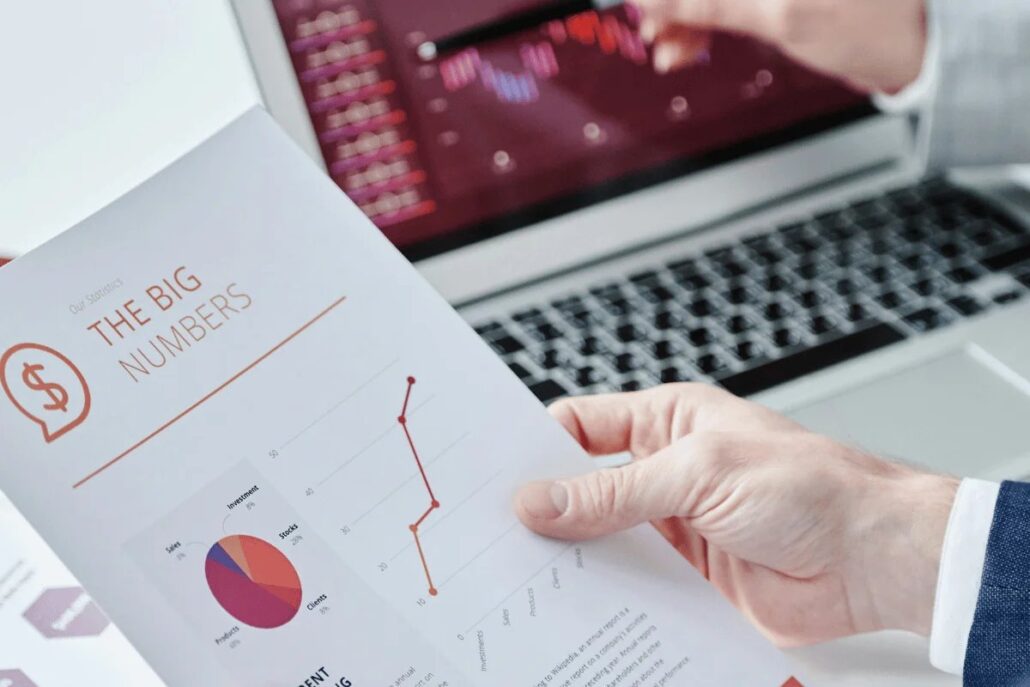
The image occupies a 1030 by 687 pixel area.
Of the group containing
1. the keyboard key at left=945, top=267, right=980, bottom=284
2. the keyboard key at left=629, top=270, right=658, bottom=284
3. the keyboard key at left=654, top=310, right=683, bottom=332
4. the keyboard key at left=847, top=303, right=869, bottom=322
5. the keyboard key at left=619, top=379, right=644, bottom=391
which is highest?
the keyboard key at left=629, top=270, right=658, bottom=284

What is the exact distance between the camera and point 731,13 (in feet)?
2.65

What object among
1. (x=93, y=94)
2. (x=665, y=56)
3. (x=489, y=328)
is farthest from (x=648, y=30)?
(x=93, y=94)

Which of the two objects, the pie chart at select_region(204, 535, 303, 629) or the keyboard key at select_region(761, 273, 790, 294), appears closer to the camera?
the pie chart at select_region(204, 535, 303, 629)

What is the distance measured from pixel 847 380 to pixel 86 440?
0.48 meters

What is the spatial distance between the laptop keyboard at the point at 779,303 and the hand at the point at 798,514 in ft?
0.38

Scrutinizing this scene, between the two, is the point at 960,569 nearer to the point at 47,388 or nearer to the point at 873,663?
the point at 873,663

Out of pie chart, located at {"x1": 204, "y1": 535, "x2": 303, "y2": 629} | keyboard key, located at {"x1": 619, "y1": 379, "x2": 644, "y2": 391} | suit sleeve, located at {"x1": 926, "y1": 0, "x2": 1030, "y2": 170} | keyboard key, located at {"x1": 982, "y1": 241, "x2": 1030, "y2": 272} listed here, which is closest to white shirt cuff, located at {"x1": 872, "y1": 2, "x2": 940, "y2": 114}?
suit sleeve, located at {"x1": 926, "y1": 0, "x2": 1030, "y2": 170}

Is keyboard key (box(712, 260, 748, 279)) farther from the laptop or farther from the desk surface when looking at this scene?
the desk surface

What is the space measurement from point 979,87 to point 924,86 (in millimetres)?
47

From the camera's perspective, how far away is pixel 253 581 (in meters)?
0.44

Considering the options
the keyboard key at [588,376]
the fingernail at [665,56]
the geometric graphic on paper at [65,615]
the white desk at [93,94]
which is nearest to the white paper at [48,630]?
the geometric graphic on paper at [65,615]

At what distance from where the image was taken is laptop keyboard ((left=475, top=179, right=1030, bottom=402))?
726mm

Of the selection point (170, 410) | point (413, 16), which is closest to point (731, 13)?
point (413, 16)

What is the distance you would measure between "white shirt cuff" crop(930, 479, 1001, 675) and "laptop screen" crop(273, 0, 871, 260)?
39 centimetres
